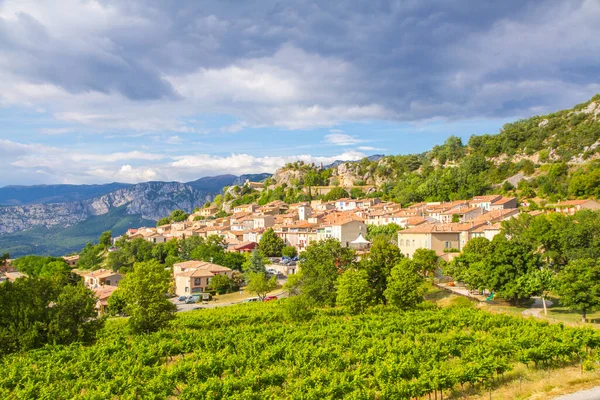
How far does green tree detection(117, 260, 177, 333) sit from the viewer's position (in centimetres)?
3228

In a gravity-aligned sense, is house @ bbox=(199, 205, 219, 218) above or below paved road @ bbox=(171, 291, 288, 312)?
above

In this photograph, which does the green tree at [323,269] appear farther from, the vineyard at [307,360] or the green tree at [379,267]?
the vineyard at [307,360]

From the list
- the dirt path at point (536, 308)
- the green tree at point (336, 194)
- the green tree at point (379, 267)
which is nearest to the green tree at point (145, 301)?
the green tree at point (379, 267)

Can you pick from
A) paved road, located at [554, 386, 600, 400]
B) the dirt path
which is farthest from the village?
paved road, located at [554, 386, 600, 400]

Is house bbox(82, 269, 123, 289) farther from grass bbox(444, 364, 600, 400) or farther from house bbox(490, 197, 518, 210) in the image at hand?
grass bbox(444, 364, 600, 400)

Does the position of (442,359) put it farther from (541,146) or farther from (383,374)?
(541,146)

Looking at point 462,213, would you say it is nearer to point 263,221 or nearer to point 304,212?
point 304,212

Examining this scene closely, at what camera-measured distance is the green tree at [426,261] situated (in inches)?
2050

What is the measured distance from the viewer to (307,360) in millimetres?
22438

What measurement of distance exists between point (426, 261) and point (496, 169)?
208 feet

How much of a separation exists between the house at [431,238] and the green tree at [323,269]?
19.2 metres

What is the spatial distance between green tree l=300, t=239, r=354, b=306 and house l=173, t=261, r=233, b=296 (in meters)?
23.4

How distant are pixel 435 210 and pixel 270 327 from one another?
194 ft

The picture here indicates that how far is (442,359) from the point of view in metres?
22.4
